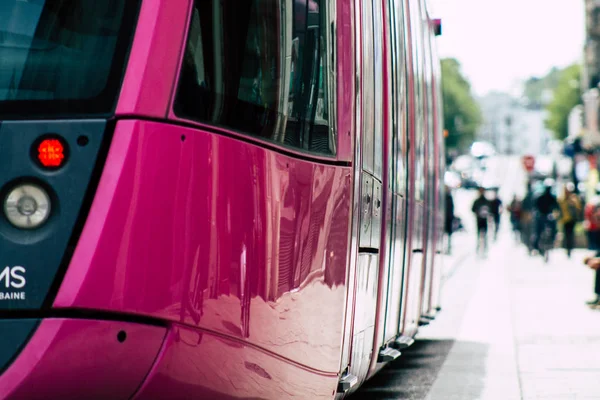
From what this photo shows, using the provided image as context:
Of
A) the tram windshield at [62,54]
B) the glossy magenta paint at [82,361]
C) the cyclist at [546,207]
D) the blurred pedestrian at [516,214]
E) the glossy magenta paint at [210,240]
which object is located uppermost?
the blurred pedestrian at [516,214]

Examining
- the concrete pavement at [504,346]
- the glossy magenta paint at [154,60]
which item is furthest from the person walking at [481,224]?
the glossy magenta paint at [154,60]

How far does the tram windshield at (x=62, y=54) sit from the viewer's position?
452 cm

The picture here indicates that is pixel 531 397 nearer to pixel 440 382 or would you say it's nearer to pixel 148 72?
pixel 440 382

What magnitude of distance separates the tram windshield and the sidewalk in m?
4.63

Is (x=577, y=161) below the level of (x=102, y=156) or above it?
above

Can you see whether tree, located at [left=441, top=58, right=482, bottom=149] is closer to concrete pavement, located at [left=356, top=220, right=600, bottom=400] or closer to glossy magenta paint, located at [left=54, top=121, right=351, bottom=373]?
concrete pavement, located at [left=356, top=220, right=600, bottom=400]

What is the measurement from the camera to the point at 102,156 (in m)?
4.43

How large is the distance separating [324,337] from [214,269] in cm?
95

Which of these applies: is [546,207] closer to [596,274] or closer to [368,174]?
[596,274]

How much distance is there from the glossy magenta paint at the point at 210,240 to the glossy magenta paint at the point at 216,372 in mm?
47

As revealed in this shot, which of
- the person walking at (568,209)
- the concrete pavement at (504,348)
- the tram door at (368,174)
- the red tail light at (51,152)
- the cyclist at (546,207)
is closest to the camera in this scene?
the red tail light at (51,152)

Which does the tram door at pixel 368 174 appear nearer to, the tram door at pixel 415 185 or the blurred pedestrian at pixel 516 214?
the tram door at pixel 415 185

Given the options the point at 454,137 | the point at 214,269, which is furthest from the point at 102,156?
the point at 454,137

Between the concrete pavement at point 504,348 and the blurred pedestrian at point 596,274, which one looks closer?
the concrete pavement at point 504,348
